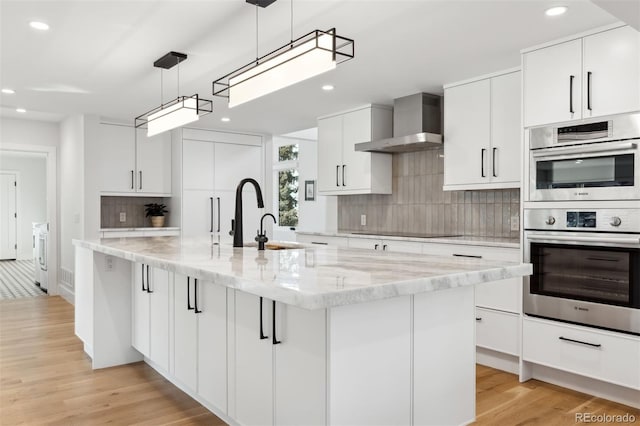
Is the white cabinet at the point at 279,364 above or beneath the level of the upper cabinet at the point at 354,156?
beneath

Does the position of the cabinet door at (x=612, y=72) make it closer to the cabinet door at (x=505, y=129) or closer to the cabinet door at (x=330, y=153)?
the cabinet door at (x=505, y=129)

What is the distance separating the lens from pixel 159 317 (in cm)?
308

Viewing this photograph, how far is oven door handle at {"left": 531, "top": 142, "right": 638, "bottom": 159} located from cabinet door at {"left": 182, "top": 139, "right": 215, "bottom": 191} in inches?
165

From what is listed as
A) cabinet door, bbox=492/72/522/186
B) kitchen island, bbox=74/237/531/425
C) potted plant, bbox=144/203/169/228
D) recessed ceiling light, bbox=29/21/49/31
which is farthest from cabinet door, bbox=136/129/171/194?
cabinet door, bbox=492/72/522/186

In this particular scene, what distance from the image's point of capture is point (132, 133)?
233 inches

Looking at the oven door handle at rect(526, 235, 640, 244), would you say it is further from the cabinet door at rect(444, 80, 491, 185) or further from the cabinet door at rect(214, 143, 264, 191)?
the cabinet door at rect(214, 143, 264, 191)

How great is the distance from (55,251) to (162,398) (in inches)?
178

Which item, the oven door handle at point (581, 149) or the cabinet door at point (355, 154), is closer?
the oven door handle at point (581, 149)

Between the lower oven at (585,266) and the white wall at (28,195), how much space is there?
1108cm

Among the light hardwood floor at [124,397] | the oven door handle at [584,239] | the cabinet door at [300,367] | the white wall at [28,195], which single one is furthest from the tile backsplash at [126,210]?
the white wall at [28,195]

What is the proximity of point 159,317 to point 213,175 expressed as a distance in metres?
3.43

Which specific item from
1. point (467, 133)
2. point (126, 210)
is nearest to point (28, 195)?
point (126, 210)

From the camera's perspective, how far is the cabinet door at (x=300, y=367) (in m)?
1.61

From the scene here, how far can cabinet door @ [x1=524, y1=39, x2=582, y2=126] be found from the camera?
2.98 meters
